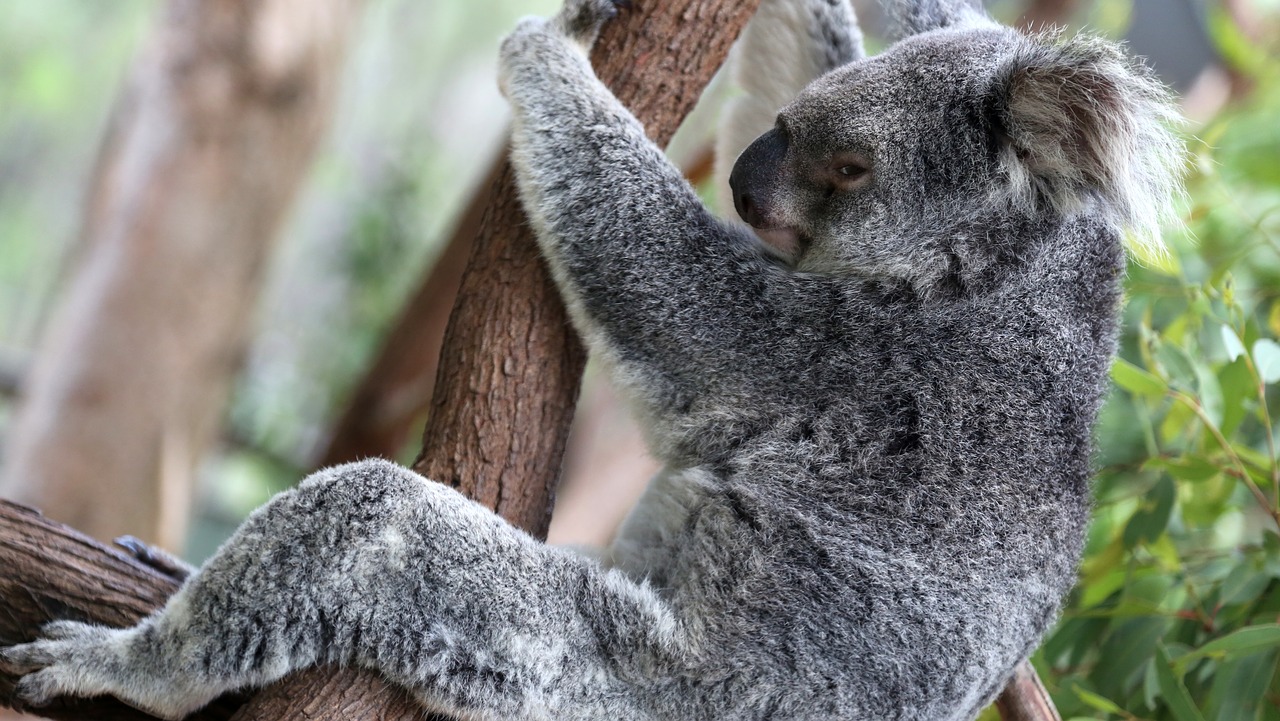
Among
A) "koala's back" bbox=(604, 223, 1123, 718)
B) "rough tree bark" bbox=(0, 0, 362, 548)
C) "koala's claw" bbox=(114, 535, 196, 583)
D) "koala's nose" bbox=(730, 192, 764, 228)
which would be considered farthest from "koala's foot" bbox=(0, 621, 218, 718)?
"rough tree bark" bbox=(0, 0, 362, 548)

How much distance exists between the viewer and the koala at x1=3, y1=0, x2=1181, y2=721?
207cm

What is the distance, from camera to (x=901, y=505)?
7.56 ft

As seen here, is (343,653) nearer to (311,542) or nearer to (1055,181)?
(311,542)

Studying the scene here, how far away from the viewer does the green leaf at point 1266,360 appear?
2.62 meters

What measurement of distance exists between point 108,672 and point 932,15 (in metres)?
2.81

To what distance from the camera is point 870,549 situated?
89.3 inches

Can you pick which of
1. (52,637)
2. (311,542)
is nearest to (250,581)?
(311,542)

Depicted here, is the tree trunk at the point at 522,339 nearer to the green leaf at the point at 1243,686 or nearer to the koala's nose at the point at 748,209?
the koala's nose at the point at 748,209

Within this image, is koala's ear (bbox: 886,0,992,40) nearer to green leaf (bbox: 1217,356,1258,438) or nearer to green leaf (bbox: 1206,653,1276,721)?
green leaf (bbox: 1217,356,1258,438)

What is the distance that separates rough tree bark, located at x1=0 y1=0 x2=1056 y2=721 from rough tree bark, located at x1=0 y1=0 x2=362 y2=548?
2.89 meters

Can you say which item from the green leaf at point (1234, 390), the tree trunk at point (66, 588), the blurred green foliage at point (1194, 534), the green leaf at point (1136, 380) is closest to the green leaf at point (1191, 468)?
the blurred green foliage at point (1194, 534)

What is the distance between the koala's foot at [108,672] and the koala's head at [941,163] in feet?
5.46

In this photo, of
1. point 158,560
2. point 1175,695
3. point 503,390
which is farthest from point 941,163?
point 158,560

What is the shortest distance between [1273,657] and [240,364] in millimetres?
4790
